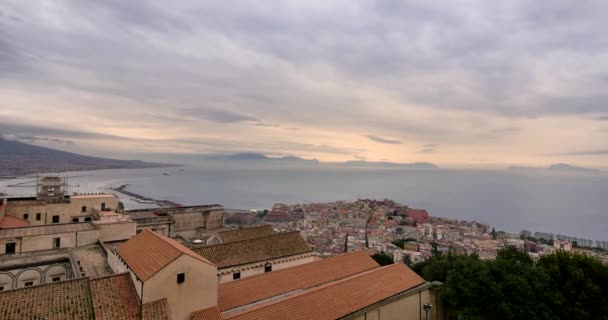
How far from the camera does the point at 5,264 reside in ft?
48.5

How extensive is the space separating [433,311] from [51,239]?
2121 centimetres

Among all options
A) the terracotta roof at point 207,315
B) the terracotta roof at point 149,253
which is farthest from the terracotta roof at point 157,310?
the terracotta roof at point 207,315

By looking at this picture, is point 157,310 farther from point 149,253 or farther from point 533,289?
point 533,289

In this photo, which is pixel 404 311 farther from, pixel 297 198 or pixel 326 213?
pixel 297 198

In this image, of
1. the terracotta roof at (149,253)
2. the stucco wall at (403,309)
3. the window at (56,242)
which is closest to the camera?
the terracotta roof at (149,253)

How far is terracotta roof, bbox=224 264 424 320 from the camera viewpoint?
1070 centimetres

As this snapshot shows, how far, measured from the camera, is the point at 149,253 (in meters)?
10.8

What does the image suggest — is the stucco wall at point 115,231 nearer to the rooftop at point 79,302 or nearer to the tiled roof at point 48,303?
the rooftop at point 79,302

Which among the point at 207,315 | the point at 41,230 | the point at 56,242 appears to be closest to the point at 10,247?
the point at 41,230

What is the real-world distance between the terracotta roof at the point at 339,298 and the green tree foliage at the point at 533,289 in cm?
233

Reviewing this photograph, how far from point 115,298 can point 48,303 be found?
1.55 metres

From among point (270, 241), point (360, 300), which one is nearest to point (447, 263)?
point (360, 300)

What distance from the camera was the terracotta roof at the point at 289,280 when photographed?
12.1 m

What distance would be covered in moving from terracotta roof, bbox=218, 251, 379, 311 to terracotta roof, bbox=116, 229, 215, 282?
8.23ft
